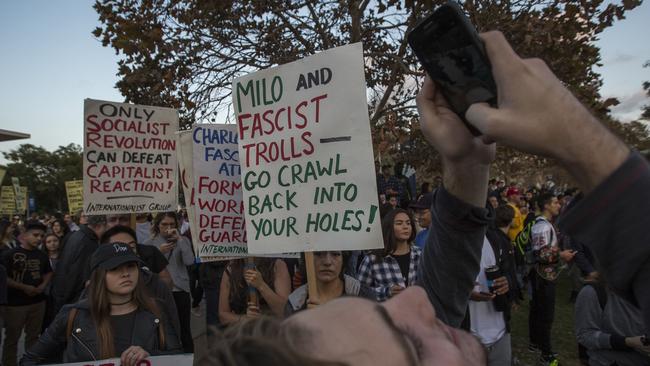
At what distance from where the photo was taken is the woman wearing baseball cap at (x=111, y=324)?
126 inches

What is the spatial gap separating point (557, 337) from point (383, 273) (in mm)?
4149

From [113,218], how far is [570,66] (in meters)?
7.02

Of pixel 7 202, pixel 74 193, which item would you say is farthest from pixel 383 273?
pixel 7 202

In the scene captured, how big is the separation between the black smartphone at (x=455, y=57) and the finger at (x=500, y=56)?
0.04 metres

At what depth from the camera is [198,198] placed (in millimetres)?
4566

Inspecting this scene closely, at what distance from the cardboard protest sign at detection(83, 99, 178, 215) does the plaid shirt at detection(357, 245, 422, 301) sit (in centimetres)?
264

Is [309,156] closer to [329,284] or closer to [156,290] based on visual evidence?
[329,284]

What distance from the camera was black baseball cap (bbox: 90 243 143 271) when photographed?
3.53 meters

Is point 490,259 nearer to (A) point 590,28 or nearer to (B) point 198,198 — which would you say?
(B) point 198,198

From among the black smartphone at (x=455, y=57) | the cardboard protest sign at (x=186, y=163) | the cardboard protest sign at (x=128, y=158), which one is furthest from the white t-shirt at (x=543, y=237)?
the black smartphone at (x=455, y=57)

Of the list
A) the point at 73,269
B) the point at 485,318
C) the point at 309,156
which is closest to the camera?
the point at 309,156

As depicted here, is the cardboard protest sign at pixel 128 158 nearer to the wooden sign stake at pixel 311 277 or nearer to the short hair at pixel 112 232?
the short hair at pixel 112 232

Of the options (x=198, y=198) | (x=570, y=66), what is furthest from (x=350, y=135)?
(x=570, y=66)

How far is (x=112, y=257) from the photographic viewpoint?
3596mm
